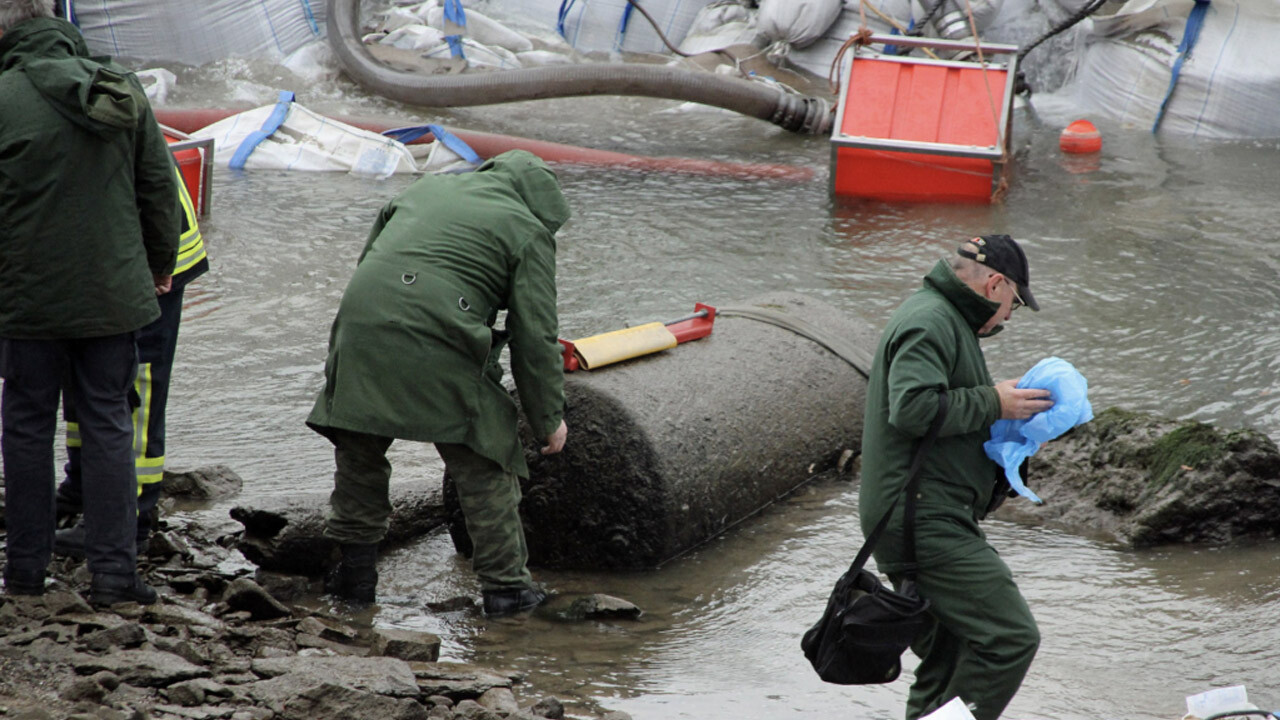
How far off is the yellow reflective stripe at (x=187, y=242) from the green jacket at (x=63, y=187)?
0.44 m

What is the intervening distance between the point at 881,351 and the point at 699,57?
496 inches

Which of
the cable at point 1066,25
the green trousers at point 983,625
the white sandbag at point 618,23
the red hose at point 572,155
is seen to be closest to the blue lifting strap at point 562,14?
the white sandbag at point 618,23

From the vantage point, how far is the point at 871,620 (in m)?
3.05

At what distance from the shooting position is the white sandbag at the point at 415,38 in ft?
48.2

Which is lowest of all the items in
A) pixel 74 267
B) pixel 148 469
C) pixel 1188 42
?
pixel 148 469

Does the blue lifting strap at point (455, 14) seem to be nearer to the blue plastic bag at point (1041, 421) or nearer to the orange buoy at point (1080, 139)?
the orange buoy at point (1080, 139)

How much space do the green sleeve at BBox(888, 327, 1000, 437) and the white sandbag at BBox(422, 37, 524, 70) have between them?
11979 mm

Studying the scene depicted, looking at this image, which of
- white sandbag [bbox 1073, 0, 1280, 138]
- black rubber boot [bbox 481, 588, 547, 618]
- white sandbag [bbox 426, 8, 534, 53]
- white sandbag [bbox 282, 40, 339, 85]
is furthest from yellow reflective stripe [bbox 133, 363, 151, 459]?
white sandbag [bbox 426, 8, 534, 53]

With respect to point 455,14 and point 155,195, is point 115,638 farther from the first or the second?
point 455,14

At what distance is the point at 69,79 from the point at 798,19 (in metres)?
12.3

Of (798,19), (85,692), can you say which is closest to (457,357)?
(85,692)

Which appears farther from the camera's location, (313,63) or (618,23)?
(618,23)

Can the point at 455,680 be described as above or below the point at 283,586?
above

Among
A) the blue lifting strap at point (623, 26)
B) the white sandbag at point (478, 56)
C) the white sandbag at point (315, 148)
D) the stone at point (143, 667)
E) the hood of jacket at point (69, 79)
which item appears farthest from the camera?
the blue lifting strap at point (623, 26)
